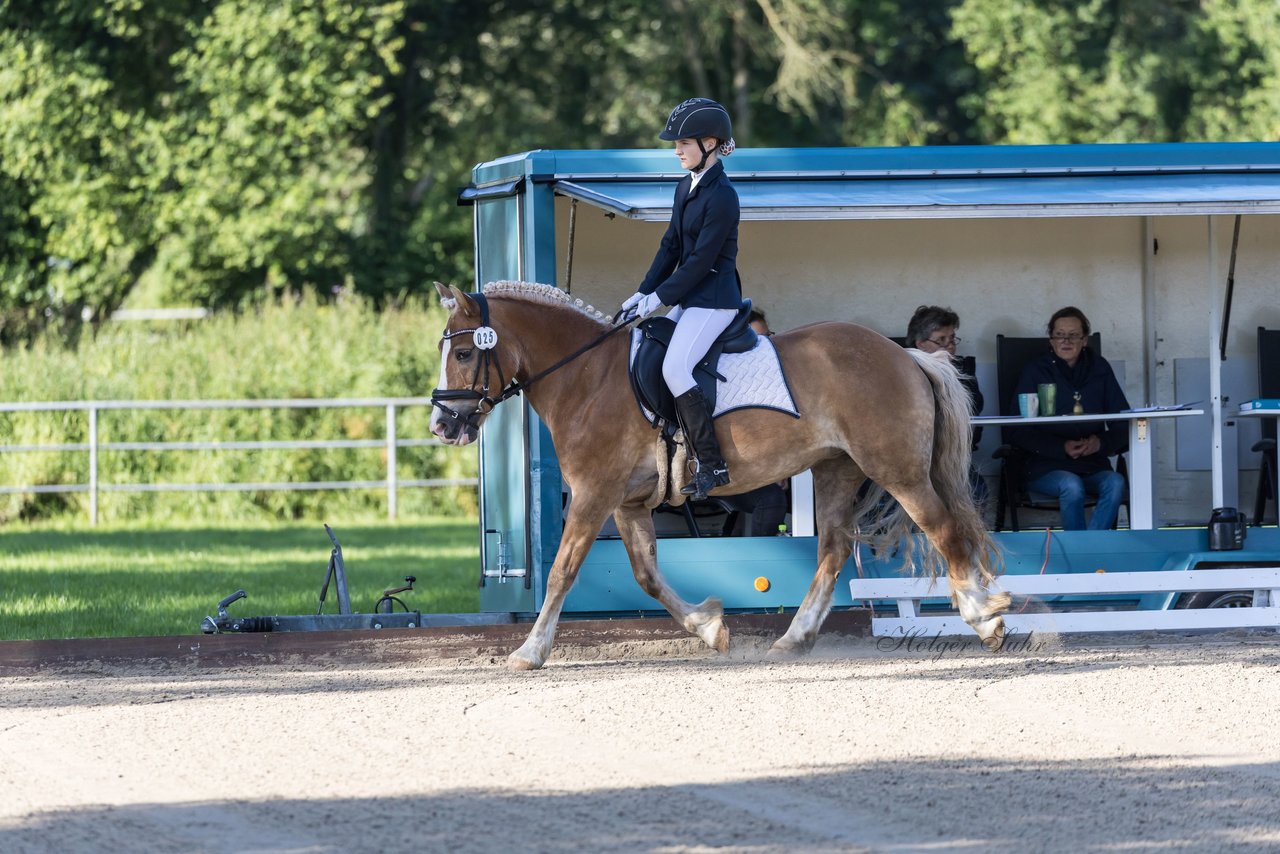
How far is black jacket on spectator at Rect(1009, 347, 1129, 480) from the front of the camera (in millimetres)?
8781

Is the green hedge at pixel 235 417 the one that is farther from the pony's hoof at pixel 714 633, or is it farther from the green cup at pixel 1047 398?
the pony's hoof at pixel 714 633

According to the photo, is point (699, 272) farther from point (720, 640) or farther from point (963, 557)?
point (963, 557)

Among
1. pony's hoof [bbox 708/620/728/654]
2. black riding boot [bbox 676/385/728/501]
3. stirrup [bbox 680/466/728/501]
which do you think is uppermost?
black riding boot [bbox 676/385/728/501]

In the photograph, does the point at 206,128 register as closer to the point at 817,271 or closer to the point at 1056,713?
the point at 817,271

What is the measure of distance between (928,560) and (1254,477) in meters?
3.13

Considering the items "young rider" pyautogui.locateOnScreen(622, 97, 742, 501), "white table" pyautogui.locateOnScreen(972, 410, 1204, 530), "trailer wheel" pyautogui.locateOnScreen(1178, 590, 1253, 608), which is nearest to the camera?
"young rider" pyautogui.locateOnScreen(622, 97, 742, 501)

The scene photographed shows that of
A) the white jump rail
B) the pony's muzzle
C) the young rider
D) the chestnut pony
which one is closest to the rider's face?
the young rider

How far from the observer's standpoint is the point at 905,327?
31.9ft

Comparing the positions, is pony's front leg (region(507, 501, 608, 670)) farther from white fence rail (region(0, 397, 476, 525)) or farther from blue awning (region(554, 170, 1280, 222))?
white fence rail (region(0, 397, 476, 525))

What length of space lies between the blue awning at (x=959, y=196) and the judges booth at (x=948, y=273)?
0.04 feet

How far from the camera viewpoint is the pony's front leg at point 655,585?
7.38 metres

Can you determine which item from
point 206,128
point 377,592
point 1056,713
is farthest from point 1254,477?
point 206,128

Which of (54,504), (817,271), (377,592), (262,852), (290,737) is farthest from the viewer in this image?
(54,504)

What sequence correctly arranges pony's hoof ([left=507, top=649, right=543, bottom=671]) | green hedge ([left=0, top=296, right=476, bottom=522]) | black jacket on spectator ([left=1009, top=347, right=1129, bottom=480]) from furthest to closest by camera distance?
green hedge ([left=0, top=296, right=476, bottom=522]) → black jacket on spectator ([left=1009, top=347, right=1129, bottom=480]) → pony's hoof ([left=507, top=649, right=543, bottom=671])
